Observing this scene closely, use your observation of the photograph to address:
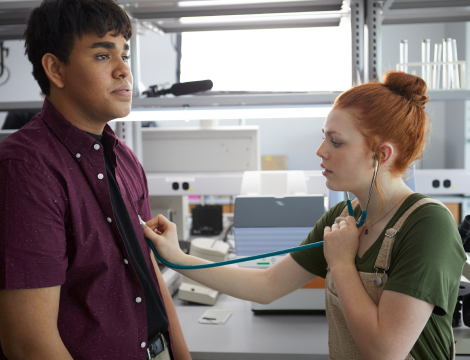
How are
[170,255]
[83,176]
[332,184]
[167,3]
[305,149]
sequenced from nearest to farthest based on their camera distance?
1. [83,176]
2. [332,184]
3. [170,255]
4. [167,3]
5. [305,149]

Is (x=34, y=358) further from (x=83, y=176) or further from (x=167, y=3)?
(x=167, y=3)

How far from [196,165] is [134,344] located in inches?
62.2

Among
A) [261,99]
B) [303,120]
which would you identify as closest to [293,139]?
[303,120]

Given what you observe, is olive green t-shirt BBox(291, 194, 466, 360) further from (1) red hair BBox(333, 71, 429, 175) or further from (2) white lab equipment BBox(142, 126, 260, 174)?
(2) white lab equipment BBox(142, 126, 260, 174)

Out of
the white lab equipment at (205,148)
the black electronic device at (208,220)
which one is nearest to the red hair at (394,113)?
the white lab equipment at (205,148)

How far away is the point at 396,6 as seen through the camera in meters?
1.61

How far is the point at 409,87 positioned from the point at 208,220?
1.93 meters

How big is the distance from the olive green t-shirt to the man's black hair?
0.88 m

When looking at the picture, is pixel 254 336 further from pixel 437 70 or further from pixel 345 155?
pixel 437 70

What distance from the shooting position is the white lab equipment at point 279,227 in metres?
1.62

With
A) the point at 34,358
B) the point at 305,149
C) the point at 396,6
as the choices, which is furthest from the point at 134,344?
the point at 305,149

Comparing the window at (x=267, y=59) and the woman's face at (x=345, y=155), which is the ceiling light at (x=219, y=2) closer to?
the window at (x=267, y=59)

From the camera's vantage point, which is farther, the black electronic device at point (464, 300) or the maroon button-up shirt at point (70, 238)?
the black electronic device at point (464, 300)

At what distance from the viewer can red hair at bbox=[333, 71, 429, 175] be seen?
3.31 feet
